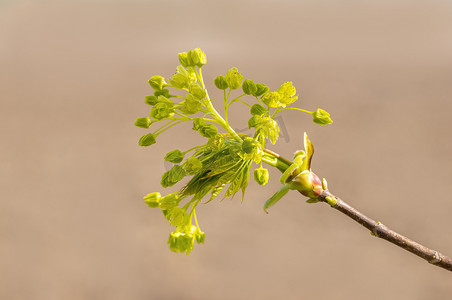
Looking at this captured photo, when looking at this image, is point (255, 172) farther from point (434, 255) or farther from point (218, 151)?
point (434, 255)

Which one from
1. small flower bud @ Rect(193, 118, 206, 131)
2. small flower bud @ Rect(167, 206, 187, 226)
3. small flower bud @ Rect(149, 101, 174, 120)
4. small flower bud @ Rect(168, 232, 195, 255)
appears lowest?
small flower bud @ Rect(168, 232, 195, 255)

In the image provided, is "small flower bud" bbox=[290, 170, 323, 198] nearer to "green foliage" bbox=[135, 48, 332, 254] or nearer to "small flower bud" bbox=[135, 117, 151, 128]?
"green foliage" bbox=[135, 48, 332, 254]

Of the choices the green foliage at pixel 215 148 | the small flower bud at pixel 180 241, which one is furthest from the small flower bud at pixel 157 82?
the small flower bud at pixel 180 241

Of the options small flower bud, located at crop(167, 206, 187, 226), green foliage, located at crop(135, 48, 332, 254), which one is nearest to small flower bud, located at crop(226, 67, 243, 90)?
green foliage, located at crop(135, 48, 332, 254)

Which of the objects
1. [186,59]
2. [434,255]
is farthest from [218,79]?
[434,255]

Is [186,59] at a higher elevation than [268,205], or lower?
higher

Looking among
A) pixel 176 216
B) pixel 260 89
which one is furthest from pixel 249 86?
pixel 176 216

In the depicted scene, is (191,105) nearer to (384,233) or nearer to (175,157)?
(175,157)
